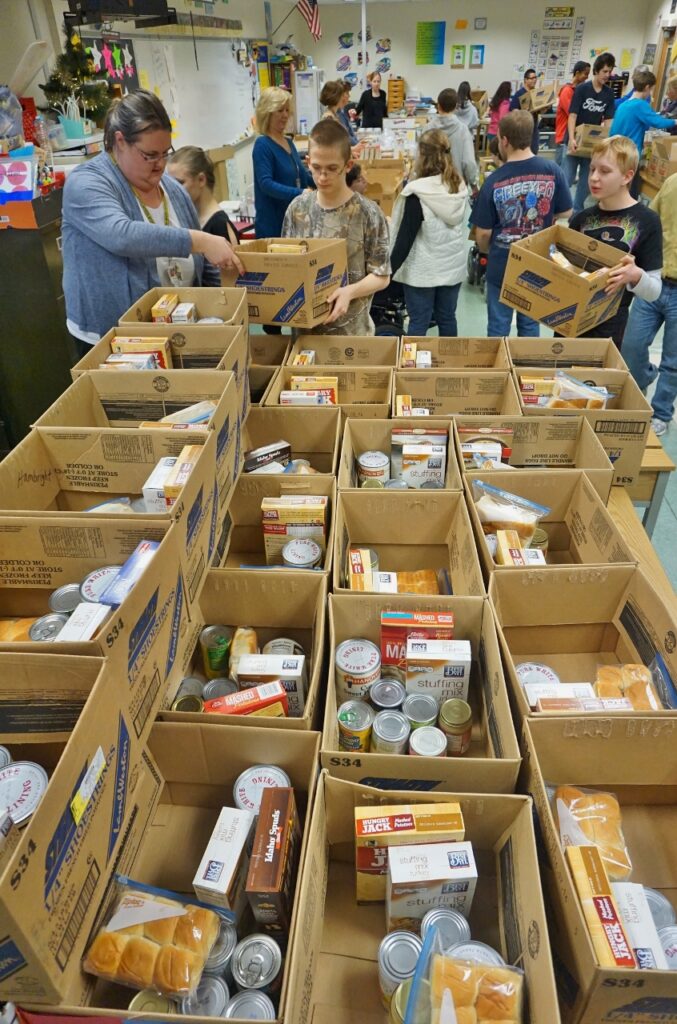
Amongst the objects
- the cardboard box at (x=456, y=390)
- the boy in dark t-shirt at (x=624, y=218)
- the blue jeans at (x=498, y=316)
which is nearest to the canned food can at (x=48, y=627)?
the cardboard box at (x=456, y=390)

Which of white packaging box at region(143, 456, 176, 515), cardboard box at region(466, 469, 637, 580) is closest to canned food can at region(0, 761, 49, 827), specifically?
white packaging box at region(143, 456, 176, 515)

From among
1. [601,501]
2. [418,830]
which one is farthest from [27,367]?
[418,830]

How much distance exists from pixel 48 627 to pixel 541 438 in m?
1.69

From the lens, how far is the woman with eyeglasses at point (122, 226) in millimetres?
2115

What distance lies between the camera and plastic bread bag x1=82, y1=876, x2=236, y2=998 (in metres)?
1.03

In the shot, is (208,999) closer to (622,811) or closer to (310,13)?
(622,811)

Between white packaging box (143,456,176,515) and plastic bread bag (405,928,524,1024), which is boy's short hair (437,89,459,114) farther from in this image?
plastic bread bag (405,928,524,1024)

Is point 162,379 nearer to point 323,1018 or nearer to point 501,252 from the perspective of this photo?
point 323,1018

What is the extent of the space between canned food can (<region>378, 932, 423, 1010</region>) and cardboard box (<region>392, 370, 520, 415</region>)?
1812 mm

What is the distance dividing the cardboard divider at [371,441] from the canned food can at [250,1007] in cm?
137

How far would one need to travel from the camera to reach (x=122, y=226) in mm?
2135

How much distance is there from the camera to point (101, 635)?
0.98 meters

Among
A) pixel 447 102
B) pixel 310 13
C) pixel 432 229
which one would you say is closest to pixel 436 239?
pixel 432 229

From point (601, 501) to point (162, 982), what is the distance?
156 cm
